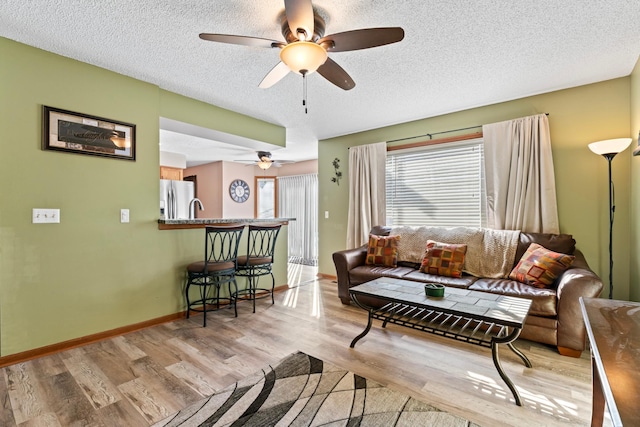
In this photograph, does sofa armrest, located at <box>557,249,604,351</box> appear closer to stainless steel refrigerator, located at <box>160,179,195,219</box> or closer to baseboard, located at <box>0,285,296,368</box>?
baseboard, located at <box>0,285,296,368</box>

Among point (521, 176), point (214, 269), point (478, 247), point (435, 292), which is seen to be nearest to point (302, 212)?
point (214, 269)

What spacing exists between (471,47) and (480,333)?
2476mm

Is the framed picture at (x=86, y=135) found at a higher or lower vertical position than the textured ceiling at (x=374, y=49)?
lower

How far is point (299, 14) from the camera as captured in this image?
5.42 feet

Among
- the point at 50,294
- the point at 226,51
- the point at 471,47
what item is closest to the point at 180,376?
the point at 50,294

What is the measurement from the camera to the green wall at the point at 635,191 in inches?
104

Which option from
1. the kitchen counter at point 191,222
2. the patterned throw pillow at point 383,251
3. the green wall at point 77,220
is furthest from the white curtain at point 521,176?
the green wall at point 77,220

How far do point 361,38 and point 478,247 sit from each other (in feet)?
8.62

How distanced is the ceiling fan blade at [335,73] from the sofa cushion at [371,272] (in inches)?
81.0

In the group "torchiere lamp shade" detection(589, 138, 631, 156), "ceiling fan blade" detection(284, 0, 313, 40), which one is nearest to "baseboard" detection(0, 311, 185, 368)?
"ceiling fan blade" detection(284, 0, 313, 40)

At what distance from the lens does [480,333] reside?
267 centimetres

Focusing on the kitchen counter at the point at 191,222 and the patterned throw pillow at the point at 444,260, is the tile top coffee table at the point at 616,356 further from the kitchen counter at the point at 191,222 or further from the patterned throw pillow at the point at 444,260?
the kitchen counter at the point at 191,222

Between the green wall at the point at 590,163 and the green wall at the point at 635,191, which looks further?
the green wall at the point at 590,163

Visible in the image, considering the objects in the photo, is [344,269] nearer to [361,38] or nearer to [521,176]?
[521,176]
